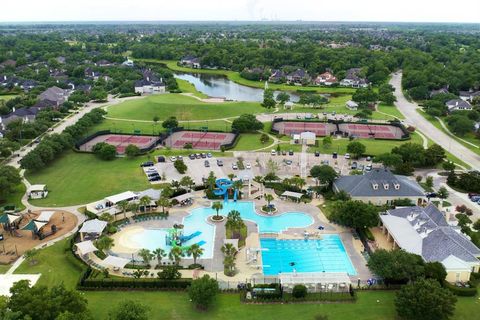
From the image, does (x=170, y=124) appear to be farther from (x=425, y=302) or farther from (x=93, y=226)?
(x=425, y=302)

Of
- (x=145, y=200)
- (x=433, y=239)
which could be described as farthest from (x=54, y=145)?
(x=433, y=239)

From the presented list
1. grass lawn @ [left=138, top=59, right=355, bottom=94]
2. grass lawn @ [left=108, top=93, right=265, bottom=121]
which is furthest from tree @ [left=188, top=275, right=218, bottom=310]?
grass lawn @ [left=138, top=59, right=355, bottom=94]

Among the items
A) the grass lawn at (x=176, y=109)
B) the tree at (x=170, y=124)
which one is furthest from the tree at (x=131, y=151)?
Result: the grass lawn at (x=176, y=109)

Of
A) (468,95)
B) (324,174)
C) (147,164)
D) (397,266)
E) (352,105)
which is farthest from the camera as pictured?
(468,95)

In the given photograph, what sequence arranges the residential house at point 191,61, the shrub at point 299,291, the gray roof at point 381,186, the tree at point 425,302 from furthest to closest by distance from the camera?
the residential house at point 191,61
the gray roof at point 381,186
the shrub at point 299,291
the tree at point 425,302

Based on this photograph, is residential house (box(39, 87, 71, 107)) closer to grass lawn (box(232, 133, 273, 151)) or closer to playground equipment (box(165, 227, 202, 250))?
grass lawn (box(232, 133, 273, 151))

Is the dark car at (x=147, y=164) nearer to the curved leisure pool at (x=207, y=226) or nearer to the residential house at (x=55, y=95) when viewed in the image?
the curved leisure pool at (x=207, y=226)
